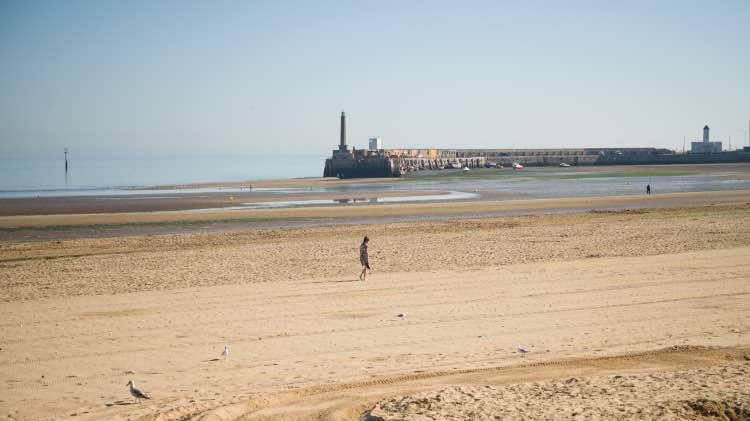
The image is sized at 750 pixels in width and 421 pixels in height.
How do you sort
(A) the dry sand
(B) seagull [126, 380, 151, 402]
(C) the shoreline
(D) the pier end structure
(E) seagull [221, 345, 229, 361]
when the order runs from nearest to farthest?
(A) the dry sand → (B) seagull [126, 380, 151, 402] → (E) seagull [221, 345, 229, 361] → (C) the shoreline → (D) the pier end structure

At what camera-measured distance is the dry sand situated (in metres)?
8.84

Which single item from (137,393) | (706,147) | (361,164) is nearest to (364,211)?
(137,393)

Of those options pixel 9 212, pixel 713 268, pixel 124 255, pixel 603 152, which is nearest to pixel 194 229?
pixel 124 255

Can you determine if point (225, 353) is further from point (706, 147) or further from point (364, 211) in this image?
point (706, 147)

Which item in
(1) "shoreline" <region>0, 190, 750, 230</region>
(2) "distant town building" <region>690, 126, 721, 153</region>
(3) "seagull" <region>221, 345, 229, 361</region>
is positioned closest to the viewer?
(3) "seagull" <region>221, 345, 229, 361</region>

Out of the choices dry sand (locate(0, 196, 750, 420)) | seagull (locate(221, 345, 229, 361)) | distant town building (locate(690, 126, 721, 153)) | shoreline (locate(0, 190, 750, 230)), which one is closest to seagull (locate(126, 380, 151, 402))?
dry sand (locate(0, 196, 750, 420))

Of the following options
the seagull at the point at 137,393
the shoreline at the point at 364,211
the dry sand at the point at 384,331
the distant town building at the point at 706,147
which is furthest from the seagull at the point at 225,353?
the distant town building at the point at 706,147

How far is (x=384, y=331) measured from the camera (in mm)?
12422

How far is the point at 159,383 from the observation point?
9.80 meters

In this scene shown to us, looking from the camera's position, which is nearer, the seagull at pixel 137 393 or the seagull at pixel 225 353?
the seagull at pixel 137 393

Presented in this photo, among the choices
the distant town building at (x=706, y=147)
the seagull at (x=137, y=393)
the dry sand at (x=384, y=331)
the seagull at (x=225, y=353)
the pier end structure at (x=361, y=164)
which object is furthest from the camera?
the distant town building at (x=706, y=147)

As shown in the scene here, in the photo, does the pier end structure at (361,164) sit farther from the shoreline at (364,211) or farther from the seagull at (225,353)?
the seagull at (225,353)

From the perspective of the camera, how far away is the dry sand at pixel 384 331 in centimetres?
884

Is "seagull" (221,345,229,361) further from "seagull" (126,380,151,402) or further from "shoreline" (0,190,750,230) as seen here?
"shoreline" (0,190,750,230)
